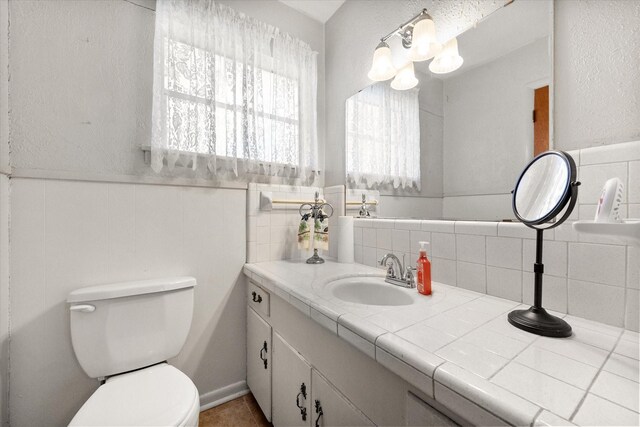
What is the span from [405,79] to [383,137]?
30 cm

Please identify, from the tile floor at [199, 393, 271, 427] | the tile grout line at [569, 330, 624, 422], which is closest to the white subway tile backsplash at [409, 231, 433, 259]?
the tile grout line at [569, 330, 624, 422]

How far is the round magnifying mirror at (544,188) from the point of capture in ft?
1.92

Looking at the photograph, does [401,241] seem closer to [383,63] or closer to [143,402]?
[383,63]

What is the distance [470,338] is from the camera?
0.58 meters

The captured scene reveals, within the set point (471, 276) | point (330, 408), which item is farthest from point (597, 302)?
point (330, 408)

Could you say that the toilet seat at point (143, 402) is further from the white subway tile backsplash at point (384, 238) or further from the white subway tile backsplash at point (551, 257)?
the white subway tile backsplash at point (551, 257)

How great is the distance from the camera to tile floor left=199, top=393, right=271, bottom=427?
1282 mm

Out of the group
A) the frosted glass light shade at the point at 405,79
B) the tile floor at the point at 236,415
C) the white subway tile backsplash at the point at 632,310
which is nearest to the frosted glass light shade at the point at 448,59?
the frosted glass light shade at the point at 405,79

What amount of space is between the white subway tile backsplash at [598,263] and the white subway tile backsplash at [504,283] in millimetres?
133

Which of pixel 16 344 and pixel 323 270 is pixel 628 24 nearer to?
pixel 323 270

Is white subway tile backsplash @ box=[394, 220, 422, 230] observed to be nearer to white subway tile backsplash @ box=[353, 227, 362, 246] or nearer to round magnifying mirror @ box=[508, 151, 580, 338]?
white subway tile backsplash @ box=[353, 227, 362, 246]

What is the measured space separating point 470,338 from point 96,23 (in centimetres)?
190

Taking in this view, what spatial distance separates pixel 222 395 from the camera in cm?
143

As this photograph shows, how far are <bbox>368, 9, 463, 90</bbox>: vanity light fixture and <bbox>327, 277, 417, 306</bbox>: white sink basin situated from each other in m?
0.98
